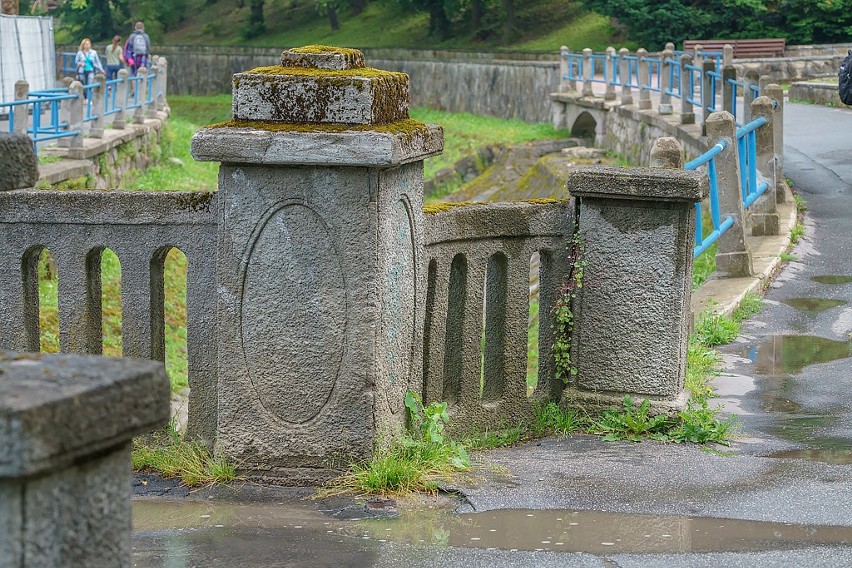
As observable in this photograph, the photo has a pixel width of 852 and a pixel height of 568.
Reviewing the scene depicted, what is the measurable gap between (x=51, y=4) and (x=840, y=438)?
7115 cm

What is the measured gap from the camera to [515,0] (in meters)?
56.7

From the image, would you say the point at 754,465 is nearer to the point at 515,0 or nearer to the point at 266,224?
the point at 266,224

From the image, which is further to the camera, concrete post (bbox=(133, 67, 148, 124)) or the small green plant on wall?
concrete post (bbox=(133, 67, 148, 124))

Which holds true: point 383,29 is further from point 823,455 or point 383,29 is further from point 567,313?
point 823,455

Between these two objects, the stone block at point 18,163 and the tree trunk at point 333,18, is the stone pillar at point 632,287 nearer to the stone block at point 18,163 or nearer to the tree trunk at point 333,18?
the stone block at point 18,163

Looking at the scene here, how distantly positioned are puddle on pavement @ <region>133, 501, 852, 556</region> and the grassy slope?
4514 centimetres

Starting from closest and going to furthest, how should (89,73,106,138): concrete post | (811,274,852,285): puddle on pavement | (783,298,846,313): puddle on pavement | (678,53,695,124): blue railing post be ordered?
(783,298,846,313): puddle on pavement
(811,274,852,285): puddle on pavement
(89,73,106,138): concrete post
(678,53,695,124): blue railing post

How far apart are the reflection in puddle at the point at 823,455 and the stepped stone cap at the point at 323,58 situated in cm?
254

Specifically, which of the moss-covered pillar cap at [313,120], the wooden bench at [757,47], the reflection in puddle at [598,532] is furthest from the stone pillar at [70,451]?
the wooden bench at [757,47]

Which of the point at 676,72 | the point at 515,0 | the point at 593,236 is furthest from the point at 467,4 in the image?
the point at 593,236

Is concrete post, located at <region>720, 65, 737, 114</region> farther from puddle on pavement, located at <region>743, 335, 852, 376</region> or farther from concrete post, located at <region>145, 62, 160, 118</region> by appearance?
concrete post, located at <region>145, 62, 160, 118</region>

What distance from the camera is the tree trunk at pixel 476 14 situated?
55.6m

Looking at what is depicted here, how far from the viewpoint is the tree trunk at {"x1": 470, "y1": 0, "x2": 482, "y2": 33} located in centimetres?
5559

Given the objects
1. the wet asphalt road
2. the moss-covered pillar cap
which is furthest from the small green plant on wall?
the moss-covered pillar cap
